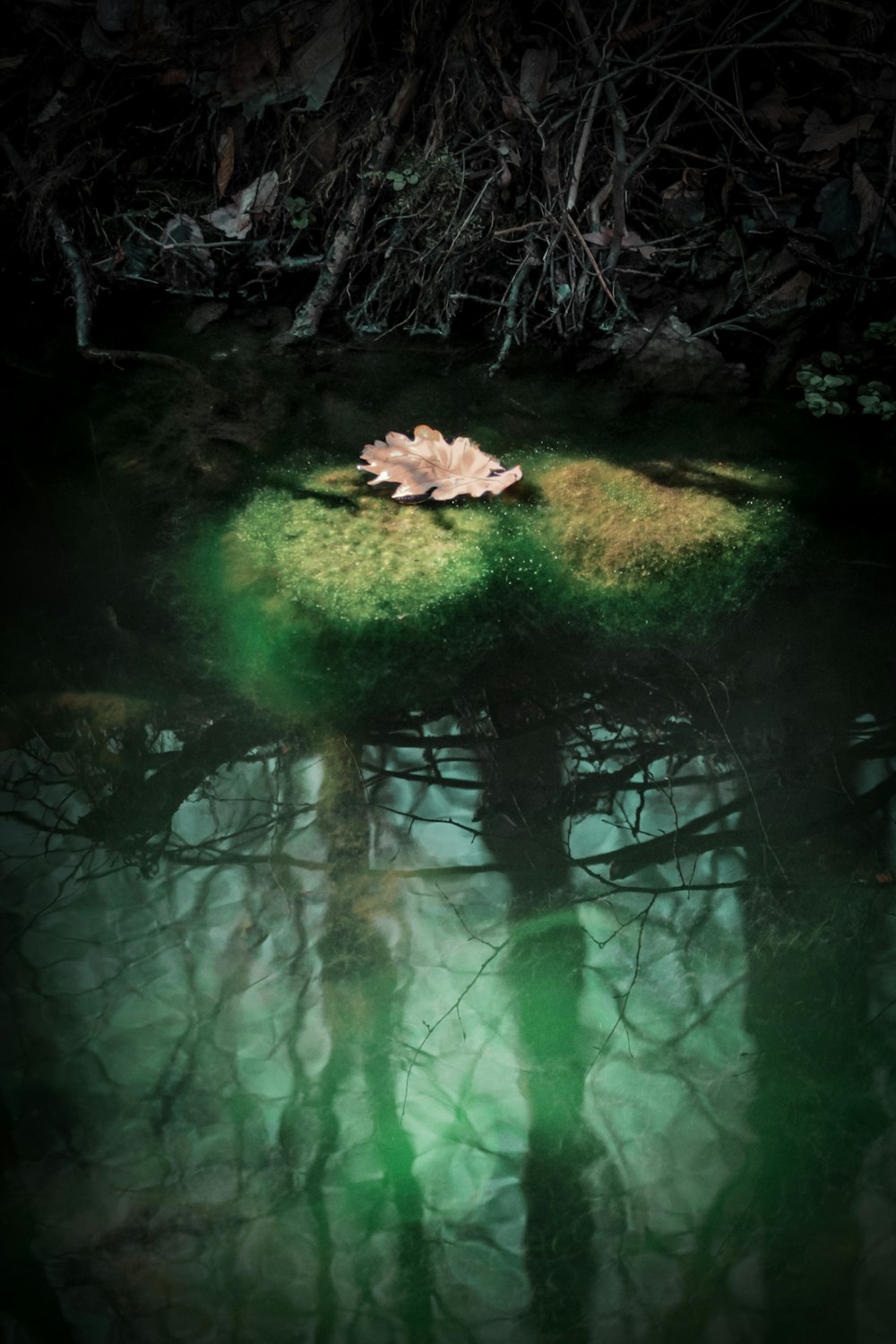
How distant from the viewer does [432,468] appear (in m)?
2.09

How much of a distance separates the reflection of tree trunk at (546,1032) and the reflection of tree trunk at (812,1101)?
195 mm

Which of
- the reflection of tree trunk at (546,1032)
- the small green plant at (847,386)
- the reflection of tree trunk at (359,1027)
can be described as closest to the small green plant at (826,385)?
the small green plant at (847,386)

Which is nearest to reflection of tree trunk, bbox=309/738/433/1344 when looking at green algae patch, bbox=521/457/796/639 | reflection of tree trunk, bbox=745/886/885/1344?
reflection of tree trunk, bbox=745/886/885/1344

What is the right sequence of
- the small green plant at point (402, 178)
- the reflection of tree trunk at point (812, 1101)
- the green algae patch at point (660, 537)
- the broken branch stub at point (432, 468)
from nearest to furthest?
the reflection of tree trunk at point (812, 1101), the green algae patch at point (660, 537), the broken branch stub at point (432, 468), the small green plant at point (402, 178)

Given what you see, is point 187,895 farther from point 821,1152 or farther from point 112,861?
point 821,1152

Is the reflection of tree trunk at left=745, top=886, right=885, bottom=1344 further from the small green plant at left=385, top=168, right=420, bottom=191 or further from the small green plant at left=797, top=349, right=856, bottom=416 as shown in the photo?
the small green plant at left=385, top=168, right=420, bottom=191

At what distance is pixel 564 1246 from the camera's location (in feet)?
3.23

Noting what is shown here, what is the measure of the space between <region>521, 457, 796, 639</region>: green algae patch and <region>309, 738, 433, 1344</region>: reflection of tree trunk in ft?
2.02

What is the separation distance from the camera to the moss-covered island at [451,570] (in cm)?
166

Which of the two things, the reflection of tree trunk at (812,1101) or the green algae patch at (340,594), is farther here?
the green algae patch at (340,594)

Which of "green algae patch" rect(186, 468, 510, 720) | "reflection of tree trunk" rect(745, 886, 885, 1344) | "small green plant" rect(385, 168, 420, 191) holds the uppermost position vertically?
"small green plant" rect(385, 168, 420, 191)

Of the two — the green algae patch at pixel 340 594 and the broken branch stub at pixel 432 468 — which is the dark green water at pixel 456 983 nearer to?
the green algae patch at pixel 340 594

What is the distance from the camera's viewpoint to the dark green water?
38.0 inches

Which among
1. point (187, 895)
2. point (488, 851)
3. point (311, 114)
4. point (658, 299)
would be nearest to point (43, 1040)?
point (187, 895)
